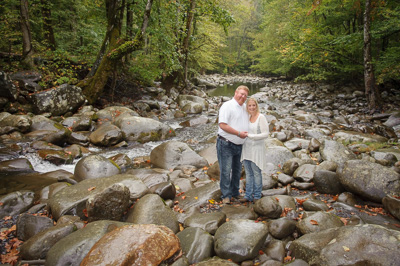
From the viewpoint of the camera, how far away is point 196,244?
316cm

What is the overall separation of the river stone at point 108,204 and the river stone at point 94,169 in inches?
80.5

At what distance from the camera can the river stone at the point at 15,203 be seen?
426 cm

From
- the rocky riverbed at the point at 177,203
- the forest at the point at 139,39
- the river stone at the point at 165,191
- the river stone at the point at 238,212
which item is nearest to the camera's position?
the rocky riverbed at the point at 177,203

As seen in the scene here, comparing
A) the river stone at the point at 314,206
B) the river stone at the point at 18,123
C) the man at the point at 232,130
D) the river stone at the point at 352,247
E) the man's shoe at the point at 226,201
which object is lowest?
the man's shoe at the point at 226,201

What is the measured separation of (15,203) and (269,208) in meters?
4.81

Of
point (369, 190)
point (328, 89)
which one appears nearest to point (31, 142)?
point (369, 190)

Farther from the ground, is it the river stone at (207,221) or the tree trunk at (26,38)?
the tree trunk at (26,38)

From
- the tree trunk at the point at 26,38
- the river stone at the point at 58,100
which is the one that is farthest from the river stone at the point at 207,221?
the tree trunk at the point at 26,38

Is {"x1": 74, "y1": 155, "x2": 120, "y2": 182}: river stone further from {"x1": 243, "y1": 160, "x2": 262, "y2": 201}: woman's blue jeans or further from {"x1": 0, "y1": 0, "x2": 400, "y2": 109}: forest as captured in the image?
{"x1": 0, "y1": 0, "x2": 400, "y2": 109}: forest

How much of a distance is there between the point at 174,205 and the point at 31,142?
567cm

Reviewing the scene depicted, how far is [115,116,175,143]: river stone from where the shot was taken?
9.00m

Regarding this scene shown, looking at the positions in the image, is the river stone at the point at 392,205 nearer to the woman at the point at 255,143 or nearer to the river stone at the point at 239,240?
the woman at the point at 255,143

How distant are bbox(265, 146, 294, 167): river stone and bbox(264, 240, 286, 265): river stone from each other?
332cm

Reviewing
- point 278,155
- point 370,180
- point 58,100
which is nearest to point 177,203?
point 278,155
